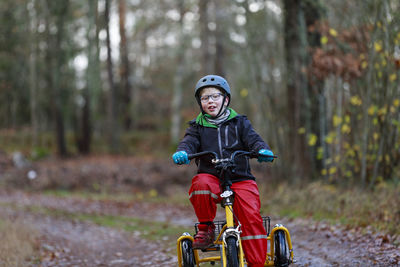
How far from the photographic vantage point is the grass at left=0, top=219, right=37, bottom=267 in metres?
6.07

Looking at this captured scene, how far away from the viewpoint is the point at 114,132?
1035 inches

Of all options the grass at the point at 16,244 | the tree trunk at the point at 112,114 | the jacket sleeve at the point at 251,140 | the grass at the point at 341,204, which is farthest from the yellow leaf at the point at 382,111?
the tree trunk at the point at 112,114

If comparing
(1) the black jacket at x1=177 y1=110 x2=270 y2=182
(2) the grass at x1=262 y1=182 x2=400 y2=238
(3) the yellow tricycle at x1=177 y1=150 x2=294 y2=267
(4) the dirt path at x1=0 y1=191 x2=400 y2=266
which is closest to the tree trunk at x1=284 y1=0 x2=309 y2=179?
(2) the grass at x1=262 y1=182 x2=400 y2=238

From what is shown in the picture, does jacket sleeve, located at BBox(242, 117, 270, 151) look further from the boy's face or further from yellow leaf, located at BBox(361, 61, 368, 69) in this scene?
yellow leaf, located at BBox(361, 61, 368, 69)

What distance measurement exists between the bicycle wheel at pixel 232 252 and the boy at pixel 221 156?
0.90 feet

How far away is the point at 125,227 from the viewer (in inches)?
402

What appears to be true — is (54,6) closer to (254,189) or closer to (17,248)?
(17,248)

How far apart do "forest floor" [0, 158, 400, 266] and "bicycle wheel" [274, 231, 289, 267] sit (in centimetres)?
106

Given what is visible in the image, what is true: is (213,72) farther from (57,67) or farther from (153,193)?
(153,193)

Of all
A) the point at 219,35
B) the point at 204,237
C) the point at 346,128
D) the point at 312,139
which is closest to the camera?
the point at 204,237

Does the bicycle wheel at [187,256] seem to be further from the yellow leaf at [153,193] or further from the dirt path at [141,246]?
the yellow leaf at [153,193]

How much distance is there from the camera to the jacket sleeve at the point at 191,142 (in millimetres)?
4512

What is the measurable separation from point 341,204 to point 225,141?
4.63m

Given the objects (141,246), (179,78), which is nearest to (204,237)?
(141,246)
